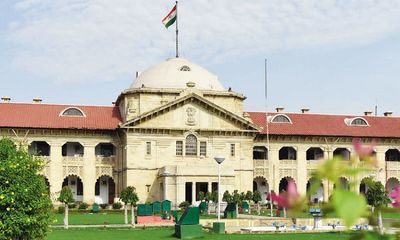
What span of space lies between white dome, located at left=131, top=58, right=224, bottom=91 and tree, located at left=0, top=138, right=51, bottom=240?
144ft

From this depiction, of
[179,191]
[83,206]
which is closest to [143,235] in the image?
[83,206]

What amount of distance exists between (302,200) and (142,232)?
30461mm

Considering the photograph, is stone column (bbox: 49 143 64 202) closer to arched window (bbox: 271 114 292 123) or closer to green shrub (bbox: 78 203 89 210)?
green shrub (bbox: 78 203 89 210)

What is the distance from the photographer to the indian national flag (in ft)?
219

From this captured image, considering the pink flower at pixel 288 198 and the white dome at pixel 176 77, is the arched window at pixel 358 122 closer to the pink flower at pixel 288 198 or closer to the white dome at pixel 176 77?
the white dome at pixel 176 77

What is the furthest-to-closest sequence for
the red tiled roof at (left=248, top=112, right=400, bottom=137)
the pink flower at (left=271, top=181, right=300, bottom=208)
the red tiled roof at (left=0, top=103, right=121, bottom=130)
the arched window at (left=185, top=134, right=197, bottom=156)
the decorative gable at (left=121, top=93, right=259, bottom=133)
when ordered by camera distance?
the red tiled roof at (left=248, top=112, right=400, bottom=137), the arched window at (left=185, top=134, right=197, bottom=156), the red tiled roof at (left=0, top=103, right=121, bottom=130), the decorative gable at (left=121, top=93, right=259, bottom=133), the pink flower at (left=271, top=181, right=300, bottom=208)

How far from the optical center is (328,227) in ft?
115

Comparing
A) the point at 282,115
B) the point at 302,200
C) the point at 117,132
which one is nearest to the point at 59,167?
the point at 117,132

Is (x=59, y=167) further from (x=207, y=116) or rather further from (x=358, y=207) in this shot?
(x=358, y=207)

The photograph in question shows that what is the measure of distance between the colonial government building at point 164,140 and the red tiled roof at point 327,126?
21cm

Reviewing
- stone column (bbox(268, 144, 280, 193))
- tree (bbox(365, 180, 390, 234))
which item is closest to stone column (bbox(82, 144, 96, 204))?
stone column (bbox(268, 144, 280, 193))

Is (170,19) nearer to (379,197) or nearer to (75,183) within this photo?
(75,183)

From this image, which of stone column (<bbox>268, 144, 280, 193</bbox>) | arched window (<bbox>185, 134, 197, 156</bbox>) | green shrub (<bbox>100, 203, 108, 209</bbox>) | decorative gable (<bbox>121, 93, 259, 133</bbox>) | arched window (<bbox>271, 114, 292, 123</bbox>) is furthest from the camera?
arched window (<bbox>271, 114, 292, 123</bbox>)

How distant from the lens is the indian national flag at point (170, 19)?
6688 cm
